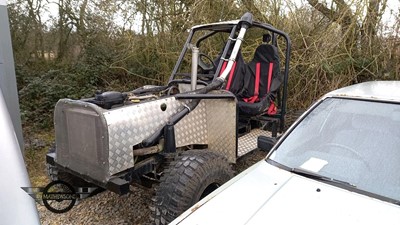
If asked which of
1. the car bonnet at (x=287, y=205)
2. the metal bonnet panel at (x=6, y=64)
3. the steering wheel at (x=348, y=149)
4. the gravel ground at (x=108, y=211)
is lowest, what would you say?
the gravel ground at (x=108, y=211)

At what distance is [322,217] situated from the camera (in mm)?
1550

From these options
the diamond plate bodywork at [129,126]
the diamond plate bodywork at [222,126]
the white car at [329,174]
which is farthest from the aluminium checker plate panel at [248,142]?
the white car at [329,174]

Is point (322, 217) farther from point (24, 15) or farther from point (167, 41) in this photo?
point (24, 15)

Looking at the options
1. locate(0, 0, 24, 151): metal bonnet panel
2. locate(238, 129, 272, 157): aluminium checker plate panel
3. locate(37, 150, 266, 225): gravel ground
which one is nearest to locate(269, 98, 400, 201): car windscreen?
locate(238, 129, 272, 157): aluminium checker plate panel

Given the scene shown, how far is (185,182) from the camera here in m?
2.54

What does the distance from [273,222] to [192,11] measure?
5978 mm

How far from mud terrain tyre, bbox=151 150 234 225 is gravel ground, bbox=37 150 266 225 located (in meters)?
0.78

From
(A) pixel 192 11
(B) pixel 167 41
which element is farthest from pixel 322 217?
(B) pixel 167 41

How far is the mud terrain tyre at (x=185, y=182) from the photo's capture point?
2.47 meters

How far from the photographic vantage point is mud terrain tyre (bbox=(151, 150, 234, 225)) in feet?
8.10

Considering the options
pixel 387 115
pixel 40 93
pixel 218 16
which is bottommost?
pixel 40 93

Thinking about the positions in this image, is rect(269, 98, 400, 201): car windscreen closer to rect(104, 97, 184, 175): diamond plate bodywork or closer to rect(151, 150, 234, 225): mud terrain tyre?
rect(151, 150, 234, 225): mud terrain tyre

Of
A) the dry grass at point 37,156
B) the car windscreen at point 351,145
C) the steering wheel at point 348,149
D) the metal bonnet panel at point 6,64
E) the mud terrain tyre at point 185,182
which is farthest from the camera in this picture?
the dry grass at point 37,156

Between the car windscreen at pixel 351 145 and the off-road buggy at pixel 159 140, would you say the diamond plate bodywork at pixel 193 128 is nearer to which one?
the off-road buggy at pixel 159 140
